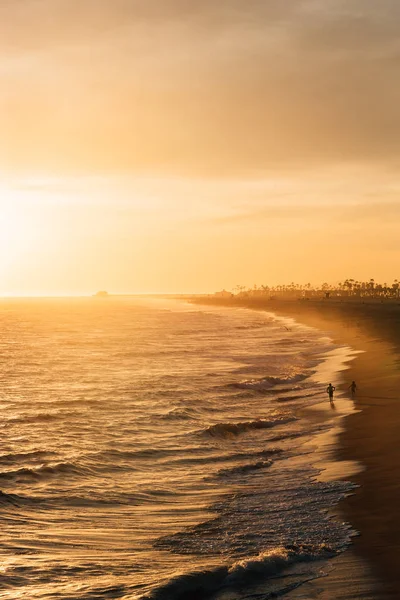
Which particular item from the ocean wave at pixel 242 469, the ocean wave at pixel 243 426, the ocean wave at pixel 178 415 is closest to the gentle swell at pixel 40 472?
the ocean wave at pixel 242 469

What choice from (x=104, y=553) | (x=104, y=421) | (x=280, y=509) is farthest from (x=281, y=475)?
(x=104, y=421)

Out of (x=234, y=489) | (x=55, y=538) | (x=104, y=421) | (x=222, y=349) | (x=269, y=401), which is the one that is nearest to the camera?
(x=55, y=538)

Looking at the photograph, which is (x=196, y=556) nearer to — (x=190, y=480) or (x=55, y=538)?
(x=55, y=538)

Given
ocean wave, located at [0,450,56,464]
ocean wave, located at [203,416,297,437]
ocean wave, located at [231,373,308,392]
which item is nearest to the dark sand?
ocean wave, located at [203,416,297,437]

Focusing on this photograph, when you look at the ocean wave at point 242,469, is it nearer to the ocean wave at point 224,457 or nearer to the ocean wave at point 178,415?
the ocean wave at point 224,457

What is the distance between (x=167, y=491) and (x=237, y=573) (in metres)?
8.17

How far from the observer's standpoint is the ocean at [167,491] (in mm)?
14320

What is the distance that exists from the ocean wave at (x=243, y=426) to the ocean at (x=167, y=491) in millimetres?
120

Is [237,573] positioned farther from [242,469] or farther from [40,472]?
[40,472]

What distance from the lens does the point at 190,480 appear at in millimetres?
23500

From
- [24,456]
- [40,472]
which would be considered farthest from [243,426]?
[40,472]

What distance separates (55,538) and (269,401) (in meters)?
26.5

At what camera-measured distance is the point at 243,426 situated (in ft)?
110

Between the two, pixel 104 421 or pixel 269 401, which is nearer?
pixel 104 421
